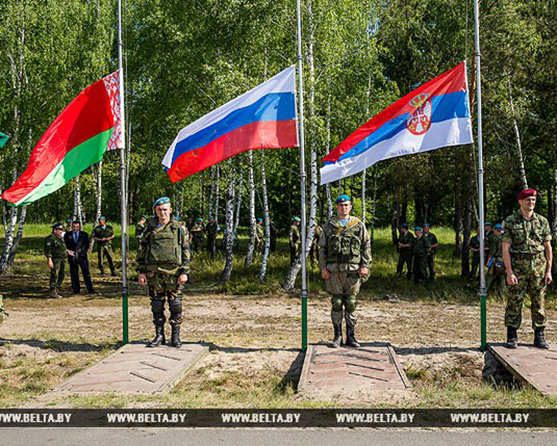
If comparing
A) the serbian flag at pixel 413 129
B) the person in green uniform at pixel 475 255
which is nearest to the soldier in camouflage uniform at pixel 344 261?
the serbian flag at pixel 413 129

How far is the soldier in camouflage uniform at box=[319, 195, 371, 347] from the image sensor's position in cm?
787

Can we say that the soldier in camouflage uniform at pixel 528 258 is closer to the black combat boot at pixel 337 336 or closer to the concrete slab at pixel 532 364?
the concrete slab at pixel 532 364

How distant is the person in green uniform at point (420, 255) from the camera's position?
55.7ft

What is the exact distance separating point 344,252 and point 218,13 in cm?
1225

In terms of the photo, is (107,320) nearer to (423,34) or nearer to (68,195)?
(423,34)

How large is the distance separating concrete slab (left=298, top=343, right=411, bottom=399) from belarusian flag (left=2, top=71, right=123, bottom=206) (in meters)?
4.27

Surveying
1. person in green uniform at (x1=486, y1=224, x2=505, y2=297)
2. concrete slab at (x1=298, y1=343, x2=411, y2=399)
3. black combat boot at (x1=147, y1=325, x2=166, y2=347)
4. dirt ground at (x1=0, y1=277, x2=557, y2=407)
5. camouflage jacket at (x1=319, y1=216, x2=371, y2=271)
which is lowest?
dirt ground at (x1=0, y1=277, x2=557, y2=407)

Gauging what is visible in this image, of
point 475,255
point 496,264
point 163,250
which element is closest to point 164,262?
point 163,250

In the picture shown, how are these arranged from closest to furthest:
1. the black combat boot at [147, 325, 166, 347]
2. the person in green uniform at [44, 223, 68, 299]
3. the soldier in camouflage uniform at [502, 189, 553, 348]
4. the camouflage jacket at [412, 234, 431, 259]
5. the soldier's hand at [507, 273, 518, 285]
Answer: the soldier's hand at [507, 273, 518, 285] → the soldier in camouflage uniform at [502, 189, 553, 348] → the black combat boot at [147, 325, 166, 347] → the person in green uniform at [44, 223, 68, 299] → the camouflage jacket at [412, 234, 431, 259]

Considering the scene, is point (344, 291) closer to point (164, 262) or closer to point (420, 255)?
point (164, 262)

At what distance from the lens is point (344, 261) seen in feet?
25.8

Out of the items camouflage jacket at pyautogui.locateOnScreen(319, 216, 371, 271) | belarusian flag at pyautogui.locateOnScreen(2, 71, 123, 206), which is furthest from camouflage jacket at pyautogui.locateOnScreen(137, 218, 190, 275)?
camouflage jacket at pyautogui.locateOnScreen(319, 216, 371, 271)

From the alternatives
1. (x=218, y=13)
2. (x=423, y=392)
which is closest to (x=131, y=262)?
(x=218, y=13)

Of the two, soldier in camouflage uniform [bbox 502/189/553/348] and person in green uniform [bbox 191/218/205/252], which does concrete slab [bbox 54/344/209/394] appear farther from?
person in green uniform [bbox 191/218/205/252]
